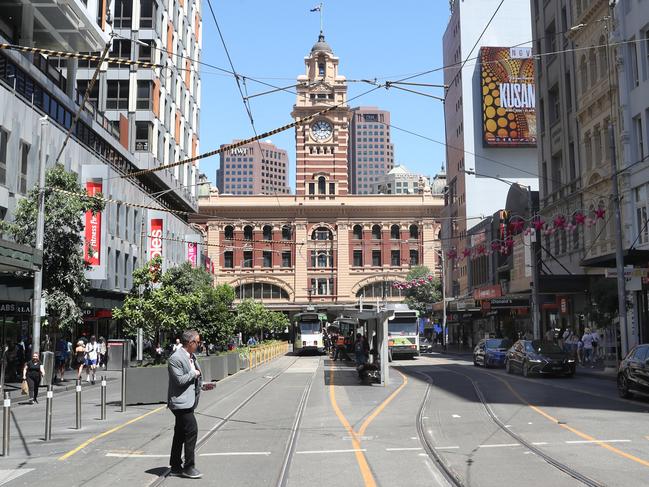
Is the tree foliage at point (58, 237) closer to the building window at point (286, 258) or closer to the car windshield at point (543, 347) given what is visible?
the car windshield at point (543, 347)

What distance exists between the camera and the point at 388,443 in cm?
1196

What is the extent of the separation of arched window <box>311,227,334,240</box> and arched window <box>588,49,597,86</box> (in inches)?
2198

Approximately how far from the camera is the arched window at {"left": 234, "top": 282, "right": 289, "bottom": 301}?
3600 inches

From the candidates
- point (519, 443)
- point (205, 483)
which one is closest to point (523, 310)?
point (519, 443)

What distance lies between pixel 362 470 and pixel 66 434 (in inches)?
278

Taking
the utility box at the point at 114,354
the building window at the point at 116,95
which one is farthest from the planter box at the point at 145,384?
the building window at the point at 116,95

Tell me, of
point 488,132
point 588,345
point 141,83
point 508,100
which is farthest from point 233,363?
point 508,100

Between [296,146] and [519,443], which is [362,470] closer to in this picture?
Answer: [519,443]

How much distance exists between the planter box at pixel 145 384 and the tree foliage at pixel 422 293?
60.3 meters

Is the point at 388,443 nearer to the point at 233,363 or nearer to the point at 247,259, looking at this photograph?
the point at 233,363

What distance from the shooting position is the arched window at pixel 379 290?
301 feet

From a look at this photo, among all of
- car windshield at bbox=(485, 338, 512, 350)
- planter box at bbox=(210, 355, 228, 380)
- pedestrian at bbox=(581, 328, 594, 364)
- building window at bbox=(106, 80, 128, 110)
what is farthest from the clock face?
planter box at bbox=(210, 355, 228, 380)

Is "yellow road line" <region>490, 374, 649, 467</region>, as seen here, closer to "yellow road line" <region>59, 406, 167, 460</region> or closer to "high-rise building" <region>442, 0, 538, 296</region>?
"yellow road line" <region>59, 406, 167, 460</region>

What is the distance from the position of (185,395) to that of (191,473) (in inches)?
40.1
